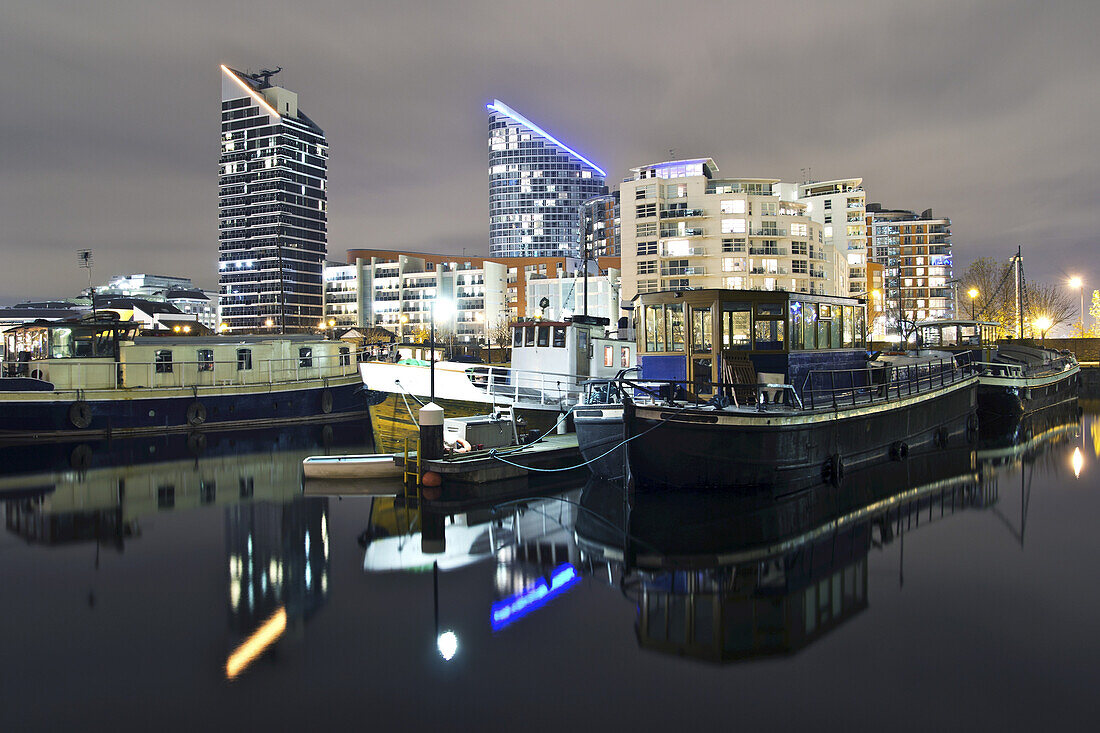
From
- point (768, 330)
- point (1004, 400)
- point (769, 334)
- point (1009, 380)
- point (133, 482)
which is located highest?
point (768, 330)

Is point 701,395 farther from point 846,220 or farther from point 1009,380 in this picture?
point 846,220

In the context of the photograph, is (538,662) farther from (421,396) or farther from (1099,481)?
(1099,481)

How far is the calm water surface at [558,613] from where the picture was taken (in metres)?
7.54

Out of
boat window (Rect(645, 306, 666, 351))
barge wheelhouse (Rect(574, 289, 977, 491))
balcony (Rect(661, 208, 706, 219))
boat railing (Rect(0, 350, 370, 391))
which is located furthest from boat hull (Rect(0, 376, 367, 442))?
balcony (Rect(661, 208, 706, 219))

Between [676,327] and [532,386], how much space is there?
742 centimetres

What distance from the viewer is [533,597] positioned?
1078cm

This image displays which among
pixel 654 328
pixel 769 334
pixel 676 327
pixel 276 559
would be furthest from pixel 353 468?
pixel 769 334

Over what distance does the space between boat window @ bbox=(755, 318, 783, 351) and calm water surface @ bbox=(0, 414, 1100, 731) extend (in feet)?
13.0

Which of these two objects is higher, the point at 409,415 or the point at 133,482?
the point at 409,415

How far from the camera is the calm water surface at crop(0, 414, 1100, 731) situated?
754cm

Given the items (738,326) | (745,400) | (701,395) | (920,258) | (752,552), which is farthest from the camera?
(920,258)

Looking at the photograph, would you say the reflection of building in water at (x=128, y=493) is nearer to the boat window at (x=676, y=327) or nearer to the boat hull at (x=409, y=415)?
the boat hull at (x=409, y=415)

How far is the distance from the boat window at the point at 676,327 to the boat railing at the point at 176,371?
24.0 metres

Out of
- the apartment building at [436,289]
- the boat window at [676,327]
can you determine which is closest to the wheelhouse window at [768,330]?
the boat window at [676,327]
